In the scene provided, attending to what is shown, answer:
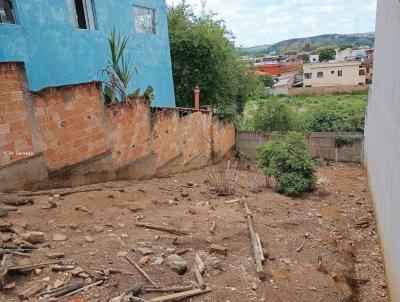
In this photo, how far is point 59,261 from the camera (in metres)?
4.30

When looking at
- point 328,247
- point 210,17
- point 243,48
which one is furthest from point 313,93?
point 328,247

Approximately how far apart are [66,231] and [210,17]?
14.8 meters

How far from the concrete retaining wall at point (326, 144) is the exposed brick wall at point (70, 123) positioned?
9769 mm

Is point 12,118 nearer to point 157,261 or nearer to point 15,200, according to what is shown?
point 15,200

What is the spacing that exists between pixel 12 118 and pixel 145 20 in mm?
7532

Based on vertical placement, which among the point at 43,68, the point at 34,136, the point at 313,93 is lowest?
the point at 313,93

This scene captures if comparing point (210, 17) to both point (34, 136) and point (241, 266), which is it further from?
point (241, 266)

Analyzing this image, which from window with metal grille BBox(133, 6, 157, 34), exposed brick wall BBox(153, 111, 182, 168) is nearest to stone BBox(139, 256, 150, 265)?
exposed brick wall BBox(153, 111, 182, 168)

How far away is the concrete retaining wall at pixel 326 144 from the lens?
15.6 meters

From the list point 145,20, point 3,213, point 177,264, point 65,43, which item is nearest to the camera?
point 177,264

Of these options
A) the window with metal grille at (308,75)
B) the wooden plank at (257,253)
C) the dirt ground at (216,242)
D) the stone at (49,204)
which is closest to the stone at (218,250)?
the dirt ground at (216,242)

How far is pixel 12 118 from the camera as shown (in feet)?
19.6

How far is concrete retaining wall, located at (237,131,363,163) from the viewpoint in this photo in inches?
616

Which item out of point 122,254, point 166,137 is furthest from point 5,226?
point 166,137
